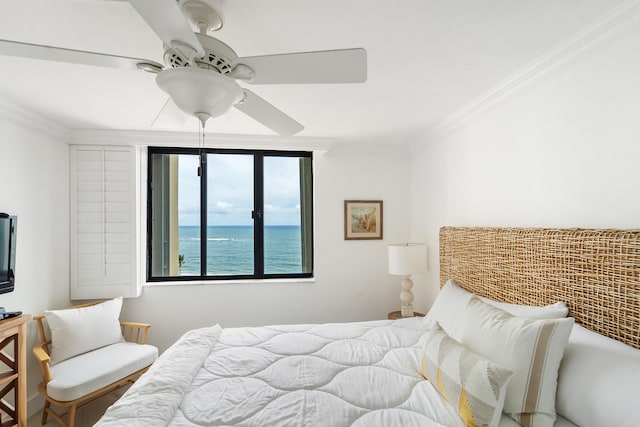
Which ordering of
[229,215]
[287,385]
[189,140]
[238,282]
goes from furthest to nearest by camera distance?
[229,215] < [238,282] < [189,140] < [287,385]

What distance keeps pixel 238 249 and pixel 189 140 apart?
1.31 metres

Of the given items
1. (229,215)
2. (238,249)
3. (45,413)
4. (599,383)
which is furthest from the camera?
(229,215)

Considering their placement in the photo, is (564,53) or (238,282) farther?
(238,282)

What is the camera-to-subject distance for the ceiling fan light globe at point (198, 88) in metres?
1.09

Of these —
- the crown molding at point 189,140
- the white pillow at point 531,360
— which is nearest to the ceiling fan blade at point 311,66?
the white pillow at point 531,360

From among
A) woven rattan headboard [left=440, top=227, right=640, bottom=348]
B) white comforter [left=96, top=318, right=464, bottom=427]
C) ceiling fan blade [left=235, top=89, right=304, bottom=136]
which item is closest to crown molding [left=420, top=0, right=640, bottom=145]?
woven rattan headboard [left=440, top=227, right=640, bottom=348]

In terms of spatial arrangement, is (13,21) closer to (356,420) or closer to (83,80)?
(83,80)

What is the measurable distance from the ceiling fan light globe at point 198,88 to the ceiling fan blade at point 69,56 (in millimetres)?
128

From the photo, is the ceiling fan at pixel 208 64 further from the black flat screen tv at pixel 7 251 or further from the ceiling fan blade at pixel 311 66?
the black flat screen tv at pixel 7 251

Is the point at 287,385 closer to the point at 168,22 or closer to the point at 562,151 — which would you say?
the point at 168,22

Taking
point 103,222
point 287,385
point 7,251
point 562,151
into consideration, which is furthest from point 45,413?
point 562,151

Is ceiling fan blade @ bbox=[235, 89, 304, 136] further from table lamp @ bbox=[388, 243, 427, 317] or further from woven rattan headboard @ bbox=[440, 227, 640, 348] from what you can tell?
table lamp @ bbox=[388, 243, 427, 317]

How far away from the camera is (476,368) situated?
122 centimetres

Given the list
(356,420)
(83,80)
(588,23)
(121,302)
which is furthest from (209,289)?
(588,23)
